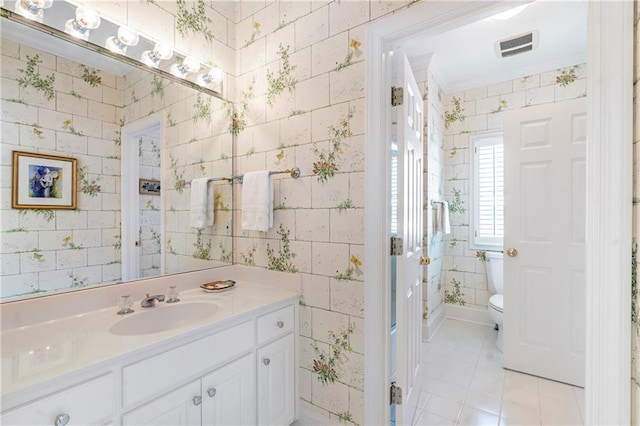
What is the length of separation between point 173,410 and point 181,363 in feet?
0.53

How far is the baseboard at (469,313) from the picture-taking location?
3030 millimetres

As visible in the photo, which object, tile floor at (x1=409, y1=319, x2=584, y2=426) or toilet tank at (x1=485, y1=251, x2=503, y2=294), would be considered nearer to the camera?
tile floor at (x1=409, y1=319, x2=584, y2=426)

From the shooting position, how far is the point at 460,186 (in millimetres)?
3201

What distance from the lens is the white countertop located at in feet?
2.63

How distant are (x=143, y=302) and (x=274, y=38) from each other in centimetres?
161

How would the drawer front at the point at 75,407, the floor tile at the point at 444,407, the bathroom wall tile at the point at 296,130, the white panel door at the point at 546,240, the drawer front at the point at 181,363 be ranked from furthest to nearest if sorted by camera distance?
the white panel door at the point at 546,240 → the floor tile at the point at 444,407 → the bathroom wall tile at the point at 296,130 → the drawer front at the point at 181,363 → the drawer front at the point at 75,407

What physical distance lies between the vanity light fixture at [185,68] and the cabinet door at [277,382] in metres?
1.57

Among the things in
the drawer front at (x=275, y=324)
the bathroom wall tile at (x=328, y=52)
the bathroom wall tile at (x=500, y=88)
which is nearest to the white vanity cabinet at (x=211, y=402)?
the drawer front at (x=275, y=324)

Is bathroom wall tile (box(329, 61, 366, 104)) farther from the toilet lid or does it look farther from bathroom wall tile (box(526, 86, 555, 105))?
bathroom wall tile (box(526, 86, 555, 105))

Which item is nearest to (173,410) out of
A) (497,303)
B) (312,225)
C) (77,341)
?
(77,341)

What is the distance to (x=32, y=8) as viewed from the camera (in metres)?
1.16

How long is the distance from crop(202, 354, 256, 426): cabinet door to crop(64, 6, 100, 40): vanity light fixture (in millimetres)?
1563

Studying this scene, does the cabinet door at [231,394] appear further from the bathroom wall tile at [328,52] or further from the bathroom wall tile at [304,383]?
the bathroom wall tile at [328,52]

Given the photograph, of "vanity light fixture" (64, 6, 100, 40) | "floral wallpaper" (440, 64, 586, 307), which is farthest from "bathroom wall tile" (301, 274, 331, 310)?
"floral wallpaper" (440, 64, 586, 307)
